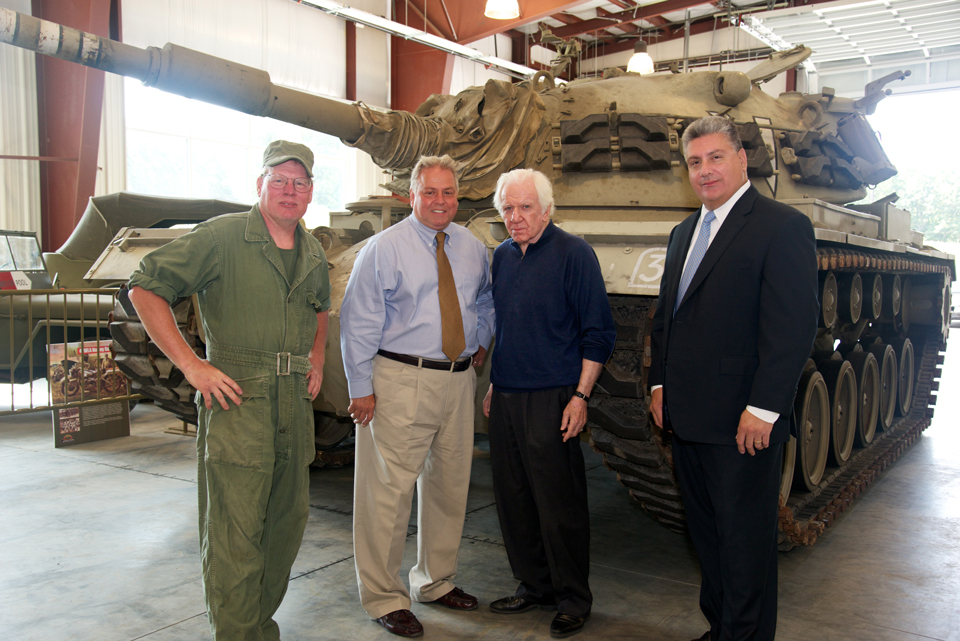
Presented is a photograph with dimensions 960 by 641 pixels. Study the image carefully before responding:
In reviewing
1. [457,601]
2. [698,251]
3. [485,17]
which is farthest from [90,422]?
[485,17]

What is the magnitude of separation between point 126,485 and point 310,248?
349 centimetres

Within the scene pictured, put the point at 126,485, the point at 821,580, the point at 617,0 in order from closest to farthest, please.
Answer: the point at 821,580, the point at 126,485, the point at 617,0

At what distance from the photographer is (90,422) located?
7059mm

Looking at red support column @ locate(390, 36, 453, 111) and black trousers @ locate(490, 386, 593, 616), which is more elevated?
red support column @ locate(390, 36, 453, 111)

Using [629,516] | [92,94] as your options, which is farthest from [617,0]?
[629,516]

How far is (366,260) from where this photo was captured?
3.26 m

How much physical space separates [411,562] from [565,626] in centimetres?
121

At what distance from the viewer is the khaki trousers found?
3.28m

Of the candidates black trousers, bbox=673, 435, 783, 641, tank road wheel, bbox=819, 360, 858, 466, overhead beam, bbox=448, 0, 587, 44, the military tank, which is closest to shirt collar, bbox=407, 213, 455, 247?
the military tank

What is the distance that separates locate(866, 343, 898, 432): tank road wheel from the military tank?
43 mm

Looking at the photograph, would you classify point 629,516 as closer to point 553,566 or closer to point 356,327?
point 553,566

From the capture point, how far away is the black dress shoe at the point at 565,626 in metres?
3.28

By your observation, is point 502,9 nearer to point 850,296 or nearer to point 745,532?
point 850,296

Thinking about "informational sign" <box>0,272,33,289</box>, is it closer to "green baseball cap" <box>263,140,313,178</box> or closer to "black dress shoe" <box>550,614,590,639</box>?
"green baseball cap" <box>263,140,313,178</box>
